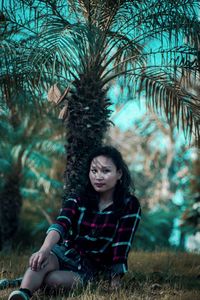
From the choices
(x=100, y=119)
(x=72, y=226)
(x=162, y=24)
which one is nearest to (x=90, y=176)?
(x=72, y=226)

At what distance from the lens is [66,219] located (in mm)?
4848

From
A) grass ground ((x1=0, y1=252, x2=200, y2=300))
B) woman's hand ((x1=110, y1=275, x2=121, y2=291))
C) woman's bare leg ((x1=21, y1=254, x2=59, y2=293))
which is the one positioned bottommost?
grass ground ((x1=0, y1=252, x2=200, y2=300))

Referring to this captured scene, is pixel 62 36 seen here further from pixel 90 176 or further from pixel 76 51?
pixel 90 176

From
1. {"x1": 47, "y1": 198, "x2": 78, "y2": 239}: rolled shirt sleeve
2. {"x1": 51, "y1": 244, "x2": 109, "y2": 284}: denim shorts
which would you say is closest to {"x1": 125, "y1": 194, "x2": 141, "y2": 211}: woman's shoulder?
{"x1": 47, "y1": 198, "x2": 78, "y2": 239}: rolled shirt sleeve

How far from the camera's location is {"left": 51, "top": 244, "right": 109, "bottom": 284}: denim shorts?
15.8ft

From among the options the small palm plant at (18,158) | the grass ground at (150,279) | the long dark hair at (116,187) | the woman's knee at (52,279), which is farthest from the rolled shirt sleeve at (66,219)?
the small palm plant at (18,158)

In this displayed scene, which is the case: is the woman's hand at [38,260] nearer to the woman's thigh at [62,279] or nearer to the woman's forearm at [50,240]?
the woman's forearm at [50,240]

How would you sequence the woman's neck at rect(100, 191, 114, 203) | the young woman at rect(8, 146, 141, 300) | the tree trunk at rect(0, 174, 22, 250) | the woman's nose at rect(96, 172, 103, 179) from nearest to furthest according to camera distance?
the young woman at rect(8, 146, 141, 300), the woman's nose at rect(96, 172, 103, 179), the woman's neck at rect(100, 191, 114, 203), the tree trunk at rect(0, 174, 22, 250)

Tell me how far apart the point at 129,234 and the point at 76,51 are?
2.22m

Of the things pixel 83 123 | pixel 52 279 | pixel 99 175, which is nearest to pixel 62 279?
pixel 52 279

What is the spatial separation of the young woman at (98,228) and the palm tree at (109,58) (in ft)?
6.04

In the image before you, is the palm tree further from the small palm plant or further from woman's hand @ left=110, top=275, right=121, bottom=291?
the small palm plant

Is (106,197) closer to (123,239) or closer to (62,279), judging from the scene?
(123,239)

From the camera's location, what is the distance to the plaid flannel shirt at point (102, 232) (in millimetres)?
4855
